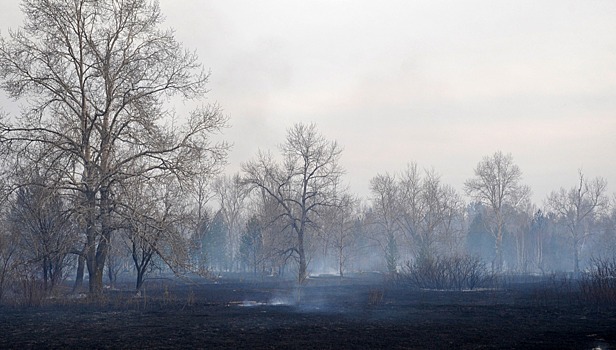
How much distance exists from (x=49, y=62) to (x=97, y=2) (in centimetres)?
332

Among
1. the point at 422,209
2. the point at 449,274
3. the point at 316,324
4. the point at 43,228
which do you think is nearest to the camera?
the point at 316,324

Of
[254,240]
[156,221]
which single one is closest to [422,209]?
[254,240]

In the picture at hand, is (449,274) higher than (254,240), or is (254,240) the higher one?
(254,240)

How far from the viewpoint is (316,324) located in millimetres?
16547

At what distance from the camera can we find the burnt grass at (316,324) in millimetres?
12555

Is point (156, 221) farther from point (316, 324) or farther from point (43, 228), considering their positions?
point (316, 324)

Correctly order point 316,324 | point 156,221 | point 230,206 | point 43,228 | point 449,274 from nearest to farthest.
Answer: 1. point 316,324
2. point 156,221
3. point 43,228
4. point 449,274
5. point 230,206

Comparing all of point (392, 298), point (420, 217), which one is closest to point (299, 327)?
point (392, 298)

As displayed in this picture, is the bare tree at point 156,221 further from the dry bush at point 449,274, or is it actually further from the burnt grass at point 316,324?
the dry bush at point 449,274

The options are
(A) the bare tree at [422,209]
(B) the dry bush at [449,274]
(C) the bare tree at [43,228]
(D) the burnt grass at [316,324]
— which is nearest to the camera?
(D) the burnt grass at [316,324]

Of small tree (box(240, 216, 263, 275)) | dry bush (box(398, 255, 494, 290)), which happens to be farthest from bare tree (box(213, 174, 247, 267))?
dry bush (box(398, 255, 494, 290))

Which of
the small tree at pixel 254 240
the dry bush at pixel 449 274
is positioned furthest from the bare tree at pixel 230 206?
the dry bush at pixel 449 274

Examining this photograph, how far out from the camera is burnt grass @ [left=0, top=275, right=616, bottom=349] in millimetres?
12555

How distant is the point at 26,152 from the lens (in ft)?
74.6
